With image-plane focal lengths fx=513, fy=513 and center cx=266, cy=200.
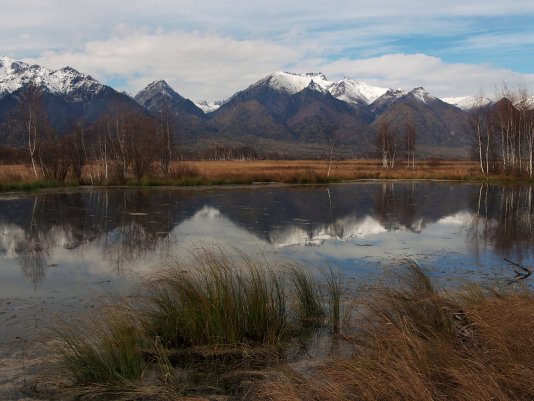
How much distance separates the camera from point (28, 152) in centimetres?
3903

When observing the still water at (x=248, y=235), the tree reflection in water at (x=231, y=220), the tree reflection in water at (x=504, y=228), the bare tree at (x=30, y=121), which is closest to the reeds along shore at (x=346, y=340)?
the still water at (x=248, y=235)

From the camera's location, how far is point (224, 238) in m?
14.9

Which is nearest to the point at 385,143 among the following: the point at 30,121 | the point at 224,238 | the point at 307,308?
the point at 30,121

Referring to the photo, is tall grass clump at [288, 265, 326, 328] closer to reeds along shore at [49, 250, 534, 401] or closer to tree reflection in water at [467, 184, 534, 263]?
reeds along shore at [49, 250, 534, 401]

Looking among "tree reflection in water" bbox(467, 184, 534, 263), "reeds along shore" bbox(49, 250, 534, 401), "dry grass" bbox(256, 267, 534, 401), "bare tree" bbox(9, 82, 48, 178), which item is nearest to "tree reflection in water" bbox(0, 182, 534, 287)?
"tree reflection in water" bbox(467, 184, 534, 263)

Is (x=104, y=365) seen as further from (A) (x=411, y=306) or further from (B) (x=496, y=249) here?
(B) (x=496, y=249)

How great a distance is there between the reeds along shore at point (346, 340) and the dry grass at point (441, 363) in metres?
0.01

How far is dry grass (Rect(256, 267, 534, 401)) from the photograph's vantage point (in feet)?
13.1

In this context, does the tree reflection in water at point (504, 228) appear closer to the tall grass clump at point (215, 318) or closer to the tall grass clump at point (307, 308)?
the tall grass clump at point (307, 308)

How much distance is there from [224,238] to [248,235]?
0.96 meters

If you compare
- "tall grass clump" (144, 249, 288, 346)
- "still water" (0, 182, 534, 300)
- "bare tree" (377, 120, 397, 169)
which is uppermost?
"bare tree" (377, 120, 397, 169)

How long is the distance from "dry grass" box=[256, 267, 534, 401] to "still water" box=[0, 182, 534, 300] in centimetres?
377

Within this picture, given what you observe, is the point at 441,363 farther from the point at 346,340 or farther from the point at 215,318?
the point at 215,318

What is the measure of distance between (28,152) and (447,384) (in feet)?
132
